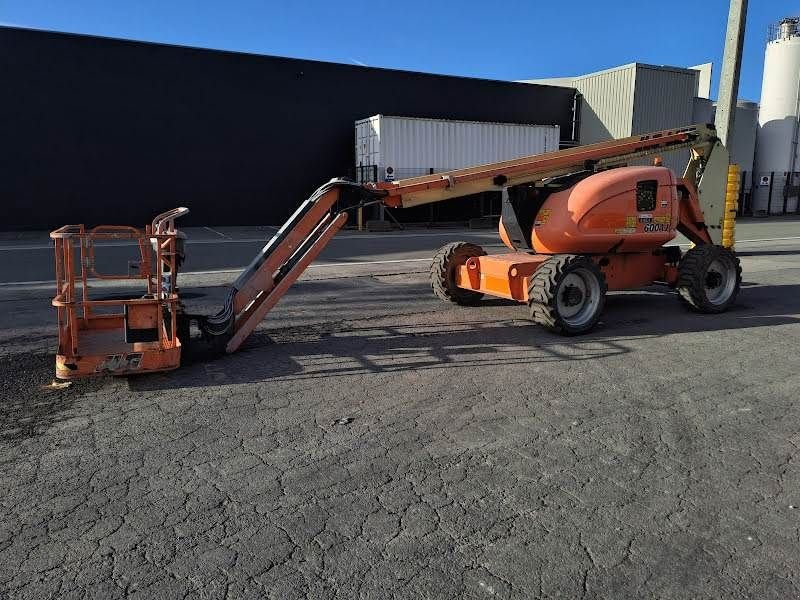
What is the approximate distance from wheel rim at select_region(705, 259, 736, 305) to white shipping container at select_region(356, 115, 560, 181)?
1690 centimetres

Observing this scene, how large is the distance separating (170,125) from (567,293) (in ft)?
69.1

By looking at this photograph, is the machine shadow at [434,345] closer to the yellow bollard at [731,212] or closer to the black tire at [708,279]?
the black tire at [708,279]

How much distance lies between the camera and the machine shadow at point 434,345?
19.4 ft

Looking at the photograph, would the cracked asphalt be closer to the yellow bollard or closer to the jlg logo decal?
the jlg logo decal

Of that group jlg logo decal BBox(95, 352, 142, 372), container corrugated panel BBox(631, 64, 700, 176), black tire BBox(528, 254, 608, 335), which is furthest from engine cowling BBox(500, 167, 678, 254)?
A: container corrugated panel BBox(631, 64, 700, 176)

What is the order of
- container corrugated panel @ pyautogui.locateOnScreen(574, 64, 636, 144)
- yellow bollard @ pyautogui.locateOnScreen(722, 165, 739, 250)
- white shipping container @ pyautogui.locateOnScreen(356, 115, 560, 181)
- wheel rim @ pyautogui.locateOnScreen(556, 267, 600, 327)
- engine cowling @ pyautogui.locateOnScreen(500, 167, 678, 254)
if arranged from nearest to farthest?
wheel rim @ pyautogui.locateOnScreen(556, 267, 600, 327)
engine cowling @ pyautogui.locateOnScreen(500, 167, 678, 254)
yellow bollard @ pyautogui.locateOnScreen(722, 165, 739, 250)
white shipping container @ pyautogui.locateOnScreen(356, 115, 560, 181)
container corrugated panel @ pyautogui.locateOnScreen(574, 64, 636, 144)

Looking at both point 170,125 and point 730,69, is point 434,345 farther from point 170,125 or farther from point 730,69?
point 170,125

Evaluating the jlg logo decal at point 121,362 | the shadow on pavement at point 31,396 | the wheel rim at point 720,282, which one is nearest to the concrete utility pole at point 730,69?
the wheel rim at point 720,282

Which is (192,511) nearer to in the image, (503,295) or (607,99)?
(503,295)

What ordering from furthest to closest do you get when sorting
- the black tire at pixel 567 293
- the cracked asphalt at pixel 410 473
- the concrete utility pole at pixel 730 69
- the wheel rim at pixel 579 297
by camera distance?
the concrete utility pole at pixel 730 69, the wheel rim at pixel 579 297, the black tire at pixel 567 293, the cracked asphalt at pixel 410 473

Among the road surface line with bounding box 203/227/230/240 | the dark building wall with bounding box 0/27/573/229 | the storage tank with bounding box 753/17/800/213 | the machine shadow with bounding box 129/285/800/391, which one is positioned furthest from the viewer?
the storage tank with bounding box 753/17/800/213

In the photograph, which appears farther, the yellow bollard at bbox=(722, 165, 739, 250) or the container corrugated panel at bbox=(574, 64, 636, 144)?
the container corrugated panel at bbox=(574, 64, 636, 144)

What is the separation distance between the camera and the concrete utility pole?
45.3 ft

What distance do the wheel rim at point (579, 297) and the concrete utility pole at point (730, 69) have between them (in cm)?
834
